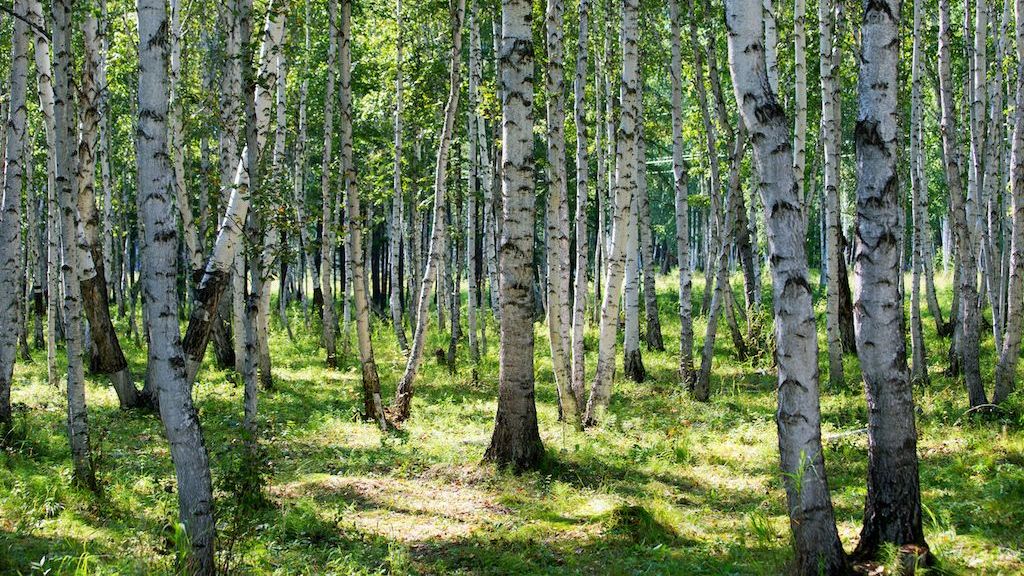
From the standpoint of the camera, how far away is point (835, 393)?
12656mm

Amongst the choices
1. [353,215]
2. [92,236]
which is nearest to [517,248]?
[353,215]

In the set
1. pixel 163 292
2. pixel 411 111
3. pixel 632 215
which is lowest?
pixel 163 292

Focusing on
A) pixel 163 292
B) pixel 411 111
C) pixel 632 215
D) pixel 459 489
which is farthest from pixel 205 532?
pixel 411 111

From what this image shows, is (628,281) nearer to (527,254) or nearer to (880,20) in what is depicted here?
(527,254)

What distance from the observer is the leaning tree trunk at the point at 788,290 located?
4.66m

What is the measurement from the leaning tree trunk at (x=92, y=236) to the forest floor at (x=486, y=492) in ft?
1.98

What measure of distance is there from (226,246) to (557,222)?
4.28 meters

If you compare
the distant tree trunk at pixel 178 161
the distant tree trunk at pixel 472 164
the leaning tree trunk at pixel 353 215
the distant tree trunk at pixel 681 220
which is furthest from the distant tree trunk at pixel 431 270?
the distant tree trunk at pixel 178 161

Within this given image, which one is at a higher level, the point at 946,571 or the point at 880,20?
the point at 880,20

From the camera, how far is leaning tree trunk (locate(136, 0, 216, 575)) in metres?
4.78

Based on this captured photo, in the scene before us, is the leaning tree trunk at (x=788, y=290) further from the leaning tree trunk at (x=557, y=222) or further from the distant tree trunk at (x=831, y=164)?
the distant tree trunk at (x=831, y=164)

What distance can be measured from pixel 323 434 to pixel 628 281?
5126 mm

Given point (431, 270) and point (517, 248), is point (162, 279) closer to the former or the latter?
point (517, 248)

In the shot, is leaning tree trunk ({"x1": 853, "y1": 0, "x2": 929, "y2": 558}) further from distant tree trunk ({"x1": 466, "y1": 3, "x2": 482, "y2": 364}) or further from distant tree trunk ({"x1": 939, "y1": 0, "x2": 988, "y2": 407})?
distant tree trunk ({"x1": 466, "y1": 3, "x2": 482, "y2": 364})
